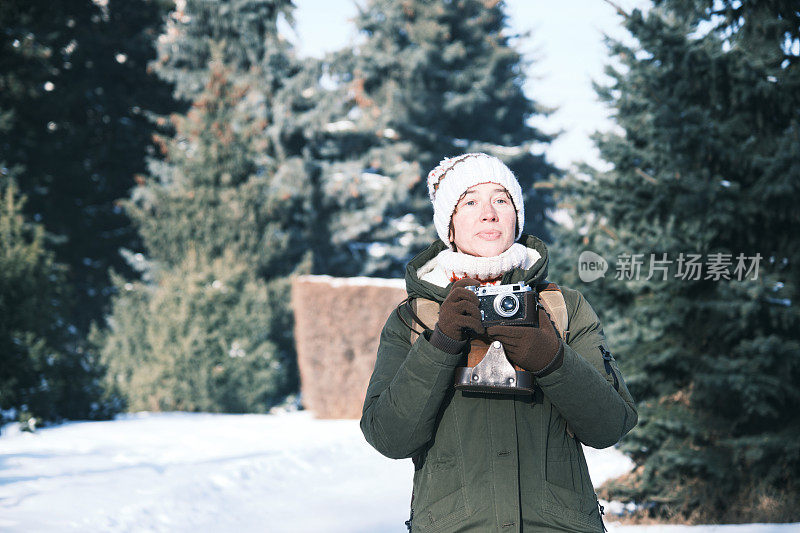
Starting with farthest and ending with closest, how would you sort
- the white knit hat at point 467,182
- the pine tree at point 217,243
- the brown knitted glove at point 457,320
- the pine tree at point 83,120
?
the pine tree at point 83,120 → the pine tree at point 217,243 → the white knit hat at point 467,182 → the brown knitted glove at point 457,320

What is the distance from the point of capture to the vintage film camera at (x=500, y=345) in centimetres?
202

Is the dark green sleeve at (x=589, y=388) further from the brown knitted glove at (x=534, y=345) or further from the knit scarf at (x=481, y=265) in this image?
the knit scarf at (x=481, y=265)

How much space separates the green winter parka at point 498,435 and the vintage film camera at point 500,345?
5 cm

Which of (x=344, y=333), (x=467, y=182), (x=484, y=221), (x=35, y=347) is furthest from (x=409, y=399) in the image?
(x=344, y=333)

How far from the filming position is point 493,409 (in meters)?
2.18

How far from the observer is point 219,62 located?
75.2 ft

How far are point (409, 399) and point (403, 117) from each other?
24590mm

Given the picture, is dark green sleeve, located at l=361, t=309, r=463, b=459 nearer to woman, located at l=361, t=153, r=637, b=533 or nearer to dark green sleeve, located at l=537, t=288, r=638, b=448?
woman, located at l=361, t=153, r=637, b=533

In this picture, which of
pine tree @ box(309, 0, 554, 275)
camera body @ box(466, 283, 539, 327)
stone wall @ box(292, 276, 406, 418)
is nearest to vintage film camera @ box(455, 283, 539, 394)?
camera body @ box(466, 283, 539, 327)

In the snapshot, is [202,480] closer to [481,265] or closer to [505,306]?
[481,265]

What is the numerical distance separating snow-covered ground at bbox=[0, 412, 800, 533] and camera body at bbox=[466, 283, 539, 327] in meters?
5.20

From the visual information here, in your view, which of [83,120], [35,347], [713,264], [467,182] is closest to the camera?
[467,182]

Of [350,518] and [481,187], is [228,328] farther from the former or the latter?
[481,187]

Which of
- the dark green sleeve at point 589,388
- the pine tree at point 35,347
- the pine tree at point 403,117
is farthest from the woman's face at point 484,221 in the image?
the pine tree at point 403,117
